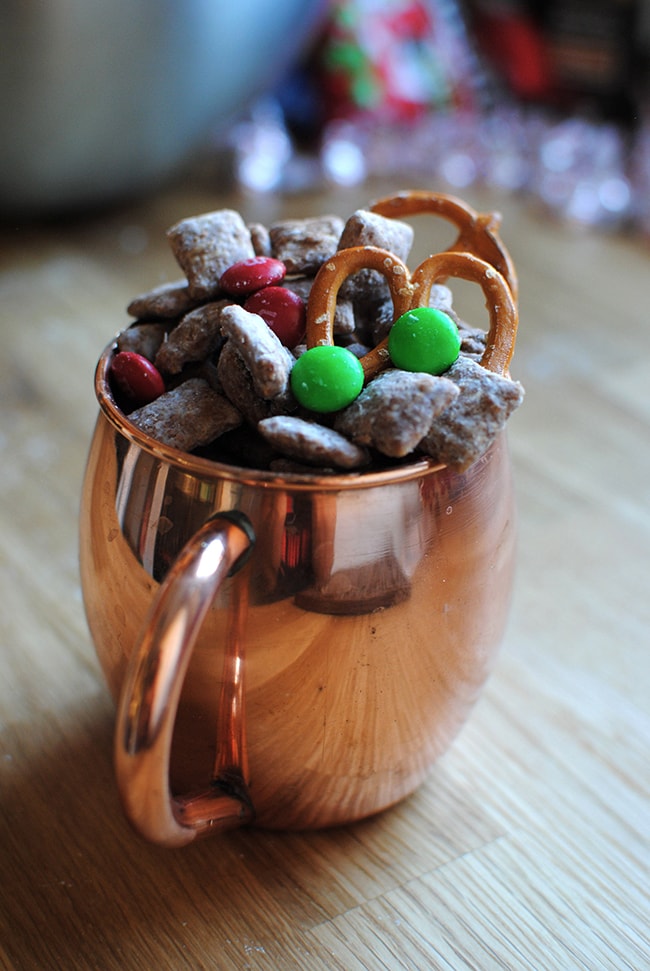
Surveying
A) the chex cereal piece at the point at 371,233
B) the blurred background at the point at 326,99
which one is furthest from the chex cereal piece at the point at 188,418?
the blurred background at the point at 326,99

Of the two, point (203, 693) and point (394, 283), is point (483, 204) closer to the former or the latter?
point (394, 283)

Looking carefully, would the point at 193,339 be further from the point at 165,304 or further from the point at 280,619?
the point at 280,619

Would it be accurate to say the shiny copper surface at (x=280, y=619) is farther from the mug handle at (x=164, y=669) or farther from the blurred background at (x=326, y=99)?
the blurred background at (x=326, y=99)

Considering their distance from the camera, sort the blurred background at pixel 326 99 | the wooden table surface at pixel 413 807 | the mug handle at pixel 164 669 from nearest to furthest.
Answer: the mug handle at pixel 164 669 → the wooden table surface at pixel 413 807 → the blurred background at pixel 326 99

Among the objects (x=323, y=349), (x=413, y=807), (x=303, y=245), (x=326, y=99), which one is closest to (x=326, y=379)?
(x=323, y=349)

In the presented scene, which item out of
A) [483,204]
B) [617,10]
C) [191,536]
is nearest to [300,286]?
[191,536]

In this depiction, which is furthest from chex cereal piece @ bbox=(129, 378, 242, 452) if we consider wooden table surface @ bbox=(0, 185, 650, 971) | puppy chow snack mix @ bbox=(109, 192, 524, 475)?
wooden table surface @ bbox=(0, 185, 650, 971)

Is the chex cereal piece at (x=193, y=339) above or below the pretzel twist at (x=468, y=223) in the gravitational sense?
below
